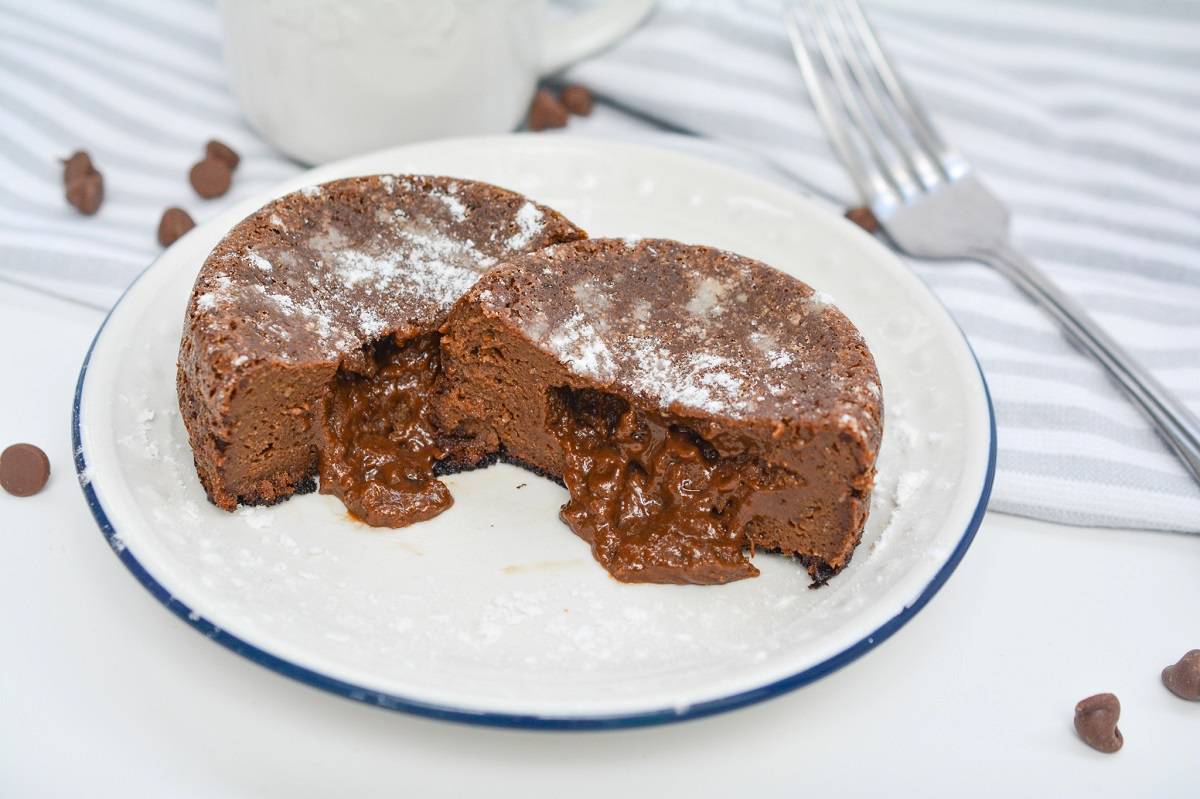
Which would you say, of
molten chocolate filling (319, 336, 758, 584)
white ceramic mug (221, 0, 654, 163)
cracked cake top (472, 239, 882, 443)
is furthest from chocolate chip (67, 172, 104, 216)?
cracked cake top (472, 239, 882, 443)

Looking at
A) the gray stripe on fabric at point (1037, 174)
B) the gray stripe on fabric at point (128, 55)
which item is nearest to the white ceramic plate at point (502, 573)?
the gray stripe on fabric at point (1037, 174)

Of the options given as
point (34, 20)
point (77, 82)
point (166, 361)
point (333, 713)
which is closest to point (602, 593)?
point (333, 713)

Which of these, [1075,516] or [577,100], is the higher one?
[577,100]

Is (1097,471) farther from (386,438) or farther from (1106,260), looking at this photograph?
(386,438)

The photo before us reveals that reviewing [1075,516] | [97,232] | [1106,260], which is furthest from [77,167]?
[1106,260]

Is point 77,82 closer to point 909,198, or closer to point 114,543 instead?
point 114,543
